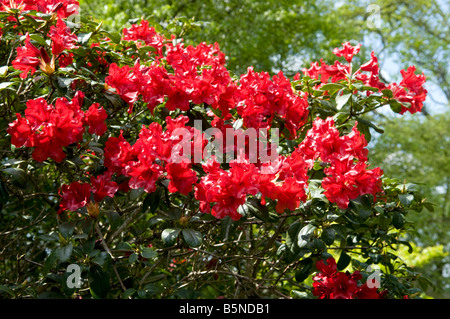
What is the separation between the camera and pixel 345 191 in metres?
1.44

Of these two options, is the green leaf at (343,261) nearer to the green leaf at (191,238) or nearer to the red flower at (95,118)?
the green leaf at (191,238)

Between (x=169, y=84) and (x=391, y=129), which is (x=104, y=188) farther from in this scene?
(x=391, y=129)

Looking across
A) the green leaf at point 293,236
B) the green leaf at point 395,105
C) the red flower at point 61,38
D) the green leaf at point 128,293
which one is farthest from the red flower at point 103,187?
the green leaf at point 395,105

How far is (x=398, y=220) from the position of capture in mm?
1782

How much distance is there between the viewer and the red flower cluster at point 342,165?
1.44 m

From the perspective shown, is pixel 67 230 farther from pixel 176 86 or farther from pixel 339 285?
pixel 339 285

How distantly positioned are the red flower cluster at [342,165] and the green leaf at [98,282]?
77cm

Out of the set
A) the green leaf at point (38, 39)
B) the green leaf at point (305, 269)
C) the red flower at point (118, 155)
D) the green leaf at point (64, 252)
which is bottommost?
the green leaf at point (305, 269)

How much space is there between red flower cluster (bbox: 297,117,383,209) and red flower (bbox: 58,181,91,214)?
0.75 metres

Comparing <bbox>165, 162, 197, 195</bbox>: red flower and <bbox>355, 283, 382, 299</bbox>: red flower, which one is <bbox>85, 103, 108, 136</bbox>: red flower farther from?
<bbox>355, 283, 382, 299</bbox>: red flower

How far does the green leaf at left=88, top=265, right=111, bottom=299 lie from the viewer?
1.54m

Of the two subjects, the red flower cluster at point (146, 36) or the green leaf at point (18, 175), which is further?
the red flower cluster at point (146, 36)
